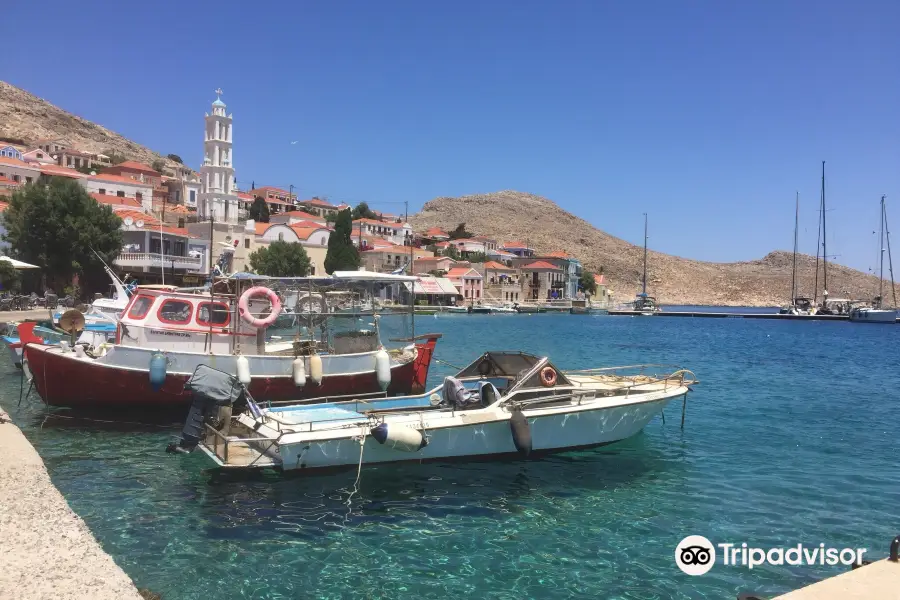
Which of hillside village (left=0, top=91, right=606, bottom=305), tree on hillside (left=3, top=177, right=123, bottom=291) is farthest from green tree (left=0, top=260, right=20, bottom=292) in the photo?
hillside village (left=0, top=91, right=606, bottom=305)

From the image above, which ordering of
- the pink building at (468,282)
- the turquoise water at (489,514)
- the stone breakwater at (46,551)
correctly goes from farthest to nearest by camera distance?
the pink building at (468,282)
the turquoise water at (489,514)
the stone breakwater at (46,551)

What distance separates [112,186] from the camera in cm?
8119

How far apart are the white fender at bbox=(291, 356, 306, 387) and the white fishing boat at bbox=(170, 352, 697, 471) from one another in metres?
2.47

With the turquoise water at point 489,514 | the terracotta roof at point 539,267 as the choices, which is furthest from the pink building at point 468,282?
the turquoise water at point 489,514

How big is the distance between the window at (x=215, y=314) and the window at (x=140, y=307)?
1249 millimetres

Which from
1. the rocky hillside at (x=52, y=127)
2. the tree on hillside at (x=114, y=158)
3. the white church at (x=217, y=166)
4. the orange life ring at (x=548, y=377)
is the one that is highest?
the rocky hillside at (x=52, y=127)

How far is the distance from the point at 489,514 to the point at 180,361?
9.13 metres

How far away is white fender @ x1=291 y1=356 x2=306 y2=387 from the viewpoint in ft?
52.9

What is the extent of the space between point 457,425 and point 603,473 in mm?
3194

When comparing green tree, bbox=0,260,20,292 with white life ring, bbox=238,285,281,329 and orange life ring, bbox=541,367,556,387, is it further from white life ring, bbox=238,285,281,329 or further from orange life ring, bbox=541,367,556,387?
orange life ring, bbox=541,367,556,387

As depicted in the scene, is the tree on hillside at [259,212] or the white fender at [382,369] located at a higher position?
the tree on hillside at [259,212]

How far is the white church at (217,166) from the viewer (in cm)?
6800

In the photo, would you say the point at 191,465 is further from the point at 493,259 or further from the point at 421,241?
the point at 421,241

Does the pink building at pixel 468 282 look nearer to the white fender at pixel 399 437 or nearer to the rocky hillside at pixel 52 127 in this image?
the rocky hillside at pixel 52 127
